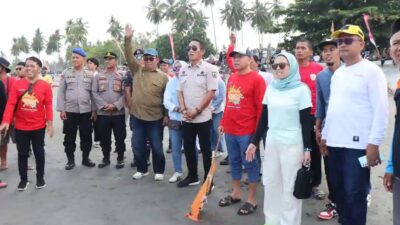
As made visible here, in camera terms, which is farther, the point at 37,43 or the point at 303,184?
the point at 37,43

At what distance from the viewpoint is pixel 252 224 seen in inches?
153

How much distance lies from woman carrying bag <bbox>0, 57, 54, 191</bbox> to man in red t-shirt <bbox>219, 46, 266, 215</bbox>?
269 centimetres

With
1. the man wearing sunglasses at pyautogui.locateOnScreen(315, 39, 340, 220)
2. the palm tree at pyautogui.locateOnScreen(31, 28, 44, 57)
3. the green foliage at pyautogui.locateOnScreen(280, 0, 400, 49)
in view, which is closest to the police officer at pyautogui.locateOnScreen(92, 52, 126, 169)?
the man wearing sunglasses at pyautogui.locateOnScreen(315, 39, 340, 220)

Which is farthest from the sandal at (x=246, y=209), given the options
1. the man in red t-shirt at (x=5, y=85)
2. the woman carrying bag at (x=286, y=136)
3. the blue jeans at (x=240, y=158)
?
the man in red t-shirt at (x=5, y=85)

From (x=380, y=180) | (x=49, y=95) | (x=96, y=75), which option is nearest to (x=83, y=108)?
(x=96, y=75)

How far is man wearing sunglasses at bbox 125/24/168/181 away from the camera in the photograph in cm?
545

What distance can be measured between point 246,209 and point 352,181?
57.7 inches

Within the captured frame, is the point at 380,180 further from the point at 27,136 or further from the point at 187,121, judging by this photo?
the point at 27,136

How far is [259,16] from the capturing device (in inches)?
2569

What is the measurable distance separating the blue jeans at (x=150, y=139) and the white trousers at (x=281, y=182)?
2.31m

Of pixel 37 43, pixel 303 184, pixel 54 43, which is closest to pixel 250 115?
pixel 303 184

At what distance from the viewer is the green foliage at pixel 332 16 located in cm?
2183

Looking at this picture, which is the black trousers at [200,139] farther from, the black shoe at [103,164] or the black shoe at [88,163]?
the black shoe at [88,163]

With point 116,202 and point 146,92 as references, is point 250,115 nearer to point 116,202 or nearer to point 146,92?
point 146,92
